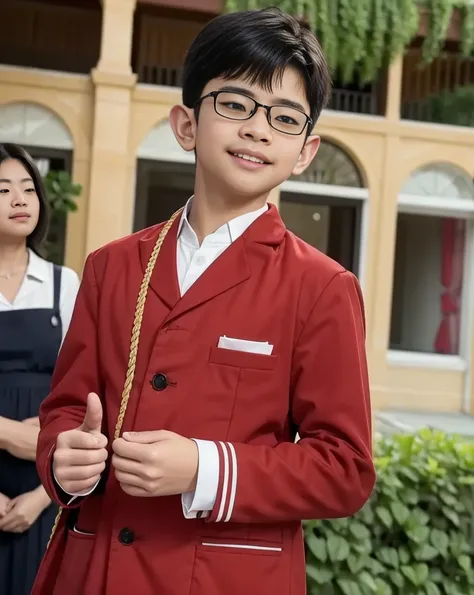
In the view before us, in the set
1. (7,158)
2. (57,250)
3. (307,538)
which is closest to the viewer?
(7,158)

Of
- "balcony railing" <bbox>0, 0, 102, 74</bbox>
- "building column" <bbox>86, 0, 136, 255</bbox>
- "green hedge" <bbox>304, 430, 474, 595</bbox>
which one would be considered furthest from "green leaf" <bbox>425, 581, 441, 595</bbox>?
"balcony railing" <bbox>0, 0, 102, 74</bbox>

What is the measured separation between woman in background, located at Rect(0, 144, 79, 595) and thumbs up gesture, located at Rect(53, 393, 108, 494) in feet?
2.70

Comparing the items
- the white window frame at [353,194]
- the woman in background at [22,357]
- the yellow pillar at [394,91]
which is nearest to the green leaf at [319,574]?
the woman in background at [22,357]

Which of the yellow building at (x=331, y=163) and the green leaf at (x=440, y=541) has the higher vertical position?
the yellow building at (x=331, y=163)

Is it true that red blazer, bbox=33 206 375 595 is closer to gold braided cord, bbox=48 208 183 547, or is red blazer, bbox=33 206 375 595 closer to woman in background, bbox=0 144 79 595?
gold braided cord, bbox=48 208 183 547

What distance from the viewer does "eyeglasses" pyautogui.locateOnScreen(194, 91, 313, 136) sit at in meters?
0.88

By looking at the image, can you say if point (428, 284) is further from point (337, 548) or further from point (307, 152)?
point (307, 152)

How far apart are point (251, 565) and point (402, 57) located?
6.21m

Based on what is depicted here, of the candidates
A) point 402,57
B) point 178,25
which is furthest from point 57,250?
point 402,57

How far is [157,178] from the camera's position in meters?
5.91

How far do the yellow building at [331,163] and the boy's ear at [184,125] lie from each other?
4.80 meters

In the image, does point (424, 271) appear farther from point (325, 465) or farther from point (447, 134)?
point (325, 465)

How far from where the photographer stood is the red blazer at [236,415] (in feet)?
2.64

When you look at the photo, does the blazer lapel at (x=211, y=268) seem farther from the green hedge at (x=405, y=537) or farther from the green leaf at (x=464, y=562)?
the green leaf at (x=464, y=562)
